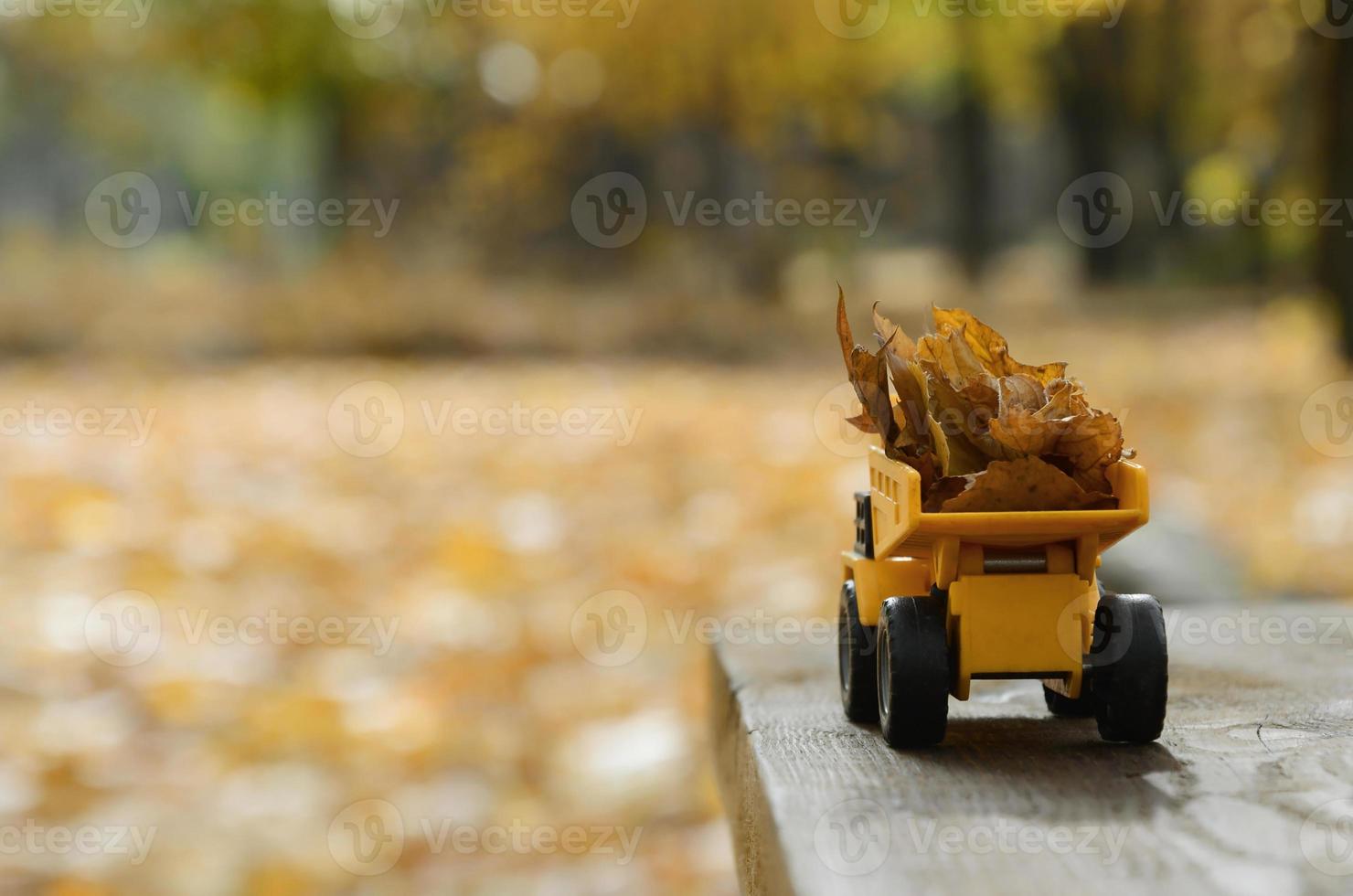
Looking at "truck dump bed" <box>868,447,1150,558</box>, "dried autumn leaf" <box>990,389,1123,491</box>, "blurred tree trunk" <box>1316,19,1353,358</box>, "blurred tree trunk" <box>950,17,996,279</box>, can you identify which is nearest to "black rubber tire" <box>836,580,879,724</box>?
"truck dump bed" <box>868,447,1150,558</box>

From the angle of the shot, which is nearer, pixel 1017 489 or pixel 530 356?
pixel 1017 489

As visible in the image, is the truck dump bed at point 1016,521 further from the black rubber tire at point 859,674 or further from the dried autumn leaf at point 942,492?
the black rubber tire at point 859,674

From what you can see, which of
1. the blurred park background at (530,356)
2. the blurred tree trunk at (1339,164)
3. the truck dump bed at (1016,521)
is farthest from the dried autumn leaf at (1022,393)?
the blurred tree trunk at (1339,164)

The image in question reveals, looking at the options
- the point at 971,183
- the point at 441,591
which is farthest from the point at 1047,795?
the point at 971,183

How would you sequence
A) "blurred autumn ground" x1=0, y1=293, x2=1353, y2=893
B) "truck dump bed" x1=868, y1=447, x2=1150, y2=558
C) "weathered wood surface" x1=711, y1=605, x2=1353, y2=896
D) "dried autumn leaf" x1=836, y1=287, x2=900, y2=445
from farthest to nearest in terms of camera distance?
"blurred autumn ground" x1=0, y1=293, x2=1353, y2=893
"dried autumn leaf" x1=836, y1=287, x2=900, y2=445
"truck dump bed" x1=868, y1=447, x2=1150, y2=558
"weathered wood surface" x1=711, y1=605, x2=1353, y2=896

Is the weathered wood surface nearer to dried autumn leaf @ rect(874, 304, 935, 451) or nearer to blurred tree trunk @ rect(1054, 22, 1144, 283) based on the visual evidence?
dried autumn leaf @ rect(874, 304, 935, 451)

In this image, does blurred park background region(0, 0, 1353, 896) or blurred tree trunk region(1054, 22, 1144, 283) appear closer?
blurred park background region(0, 0, 1353, 896)

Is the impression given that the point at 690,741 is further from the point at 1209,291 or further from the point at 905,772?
the point at 1209,291

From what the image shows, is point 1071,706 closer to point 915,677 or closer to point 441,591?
point 915,677
